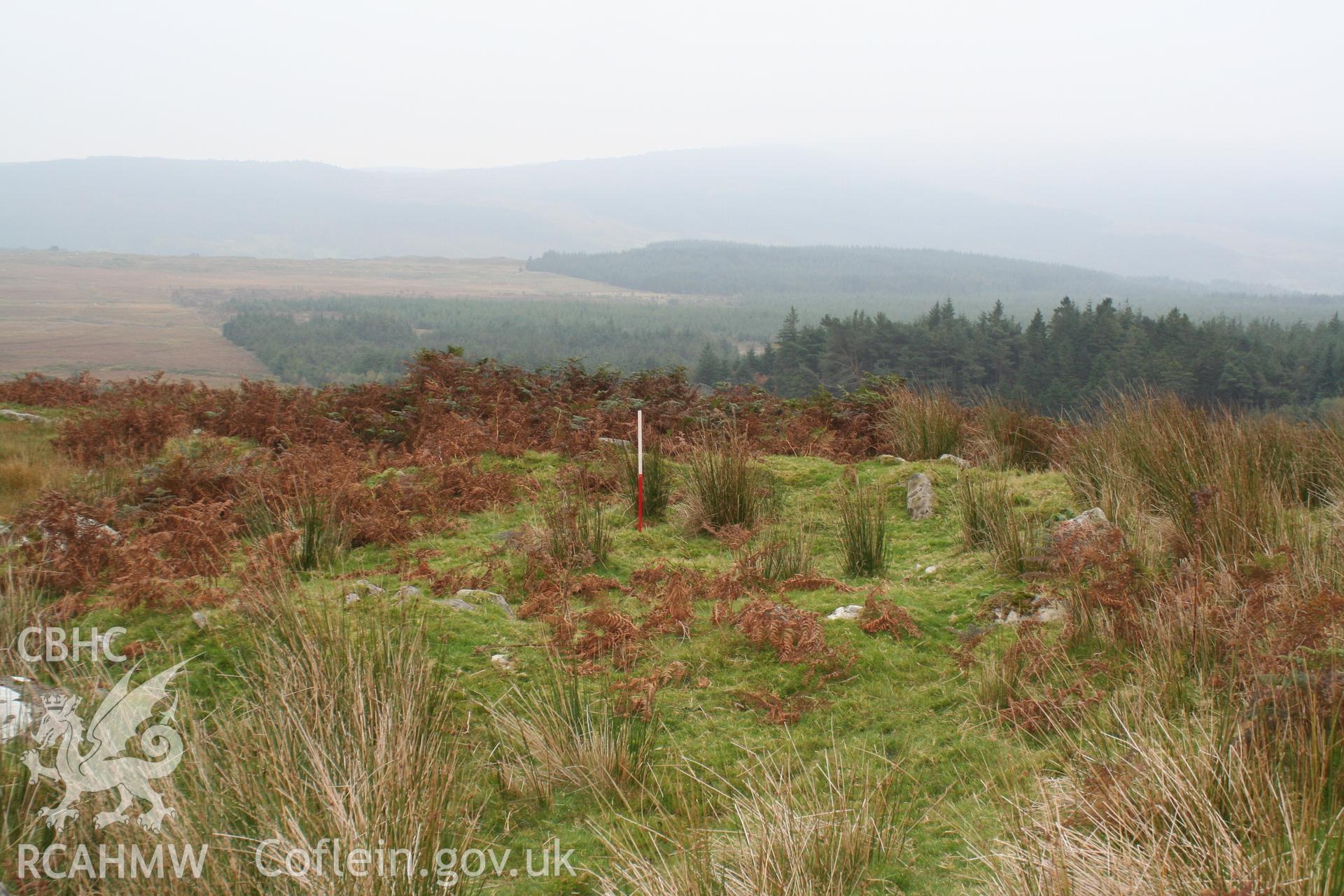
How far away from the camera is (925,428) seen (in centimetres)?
830

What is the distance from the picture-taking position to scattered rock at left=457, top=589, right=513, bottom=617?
14.3ft

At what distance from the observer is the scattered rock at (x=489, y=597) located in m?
4.35

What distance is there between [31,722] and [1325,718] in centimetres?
350

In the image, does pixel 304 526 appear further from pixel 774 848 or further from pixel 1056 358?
pixel 1056 358

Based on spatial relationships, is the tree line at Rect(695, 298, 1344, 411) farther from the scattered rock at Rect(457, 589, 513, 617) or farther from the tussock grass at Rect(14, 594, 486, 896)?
the tussock grass at Rect(14, 594, 486, 896)

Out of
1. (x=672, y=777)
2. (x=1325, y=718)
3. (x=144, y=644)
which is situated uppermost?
(x=1325, y=718)

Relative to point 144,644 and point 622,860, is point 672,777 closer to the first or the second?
point 622,860

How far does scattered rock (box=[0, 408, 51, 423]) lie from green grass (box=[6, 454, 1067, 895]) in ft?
21.1

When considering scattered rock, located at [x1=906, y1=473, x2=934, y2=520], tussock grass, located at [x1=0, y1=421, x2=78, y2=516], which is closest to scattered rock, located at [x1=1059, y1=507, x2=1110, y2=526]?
scattered rock, located at [x1=906, y1=473, x2=934, y2=520]

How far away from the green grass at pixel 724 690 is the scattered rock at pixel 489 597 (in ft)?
0.28

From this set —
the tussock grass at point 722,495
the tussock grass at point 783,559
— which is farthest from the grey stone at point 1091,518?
the tussock grass at point 722,495

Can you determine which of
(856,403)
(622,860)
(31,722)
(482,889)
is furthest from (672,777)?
(856,403)

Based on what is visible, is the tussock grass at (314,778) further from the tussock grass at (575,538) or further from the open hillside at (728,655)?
the tussock grass at (575,538)

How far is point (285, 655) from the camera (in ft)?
9.34
